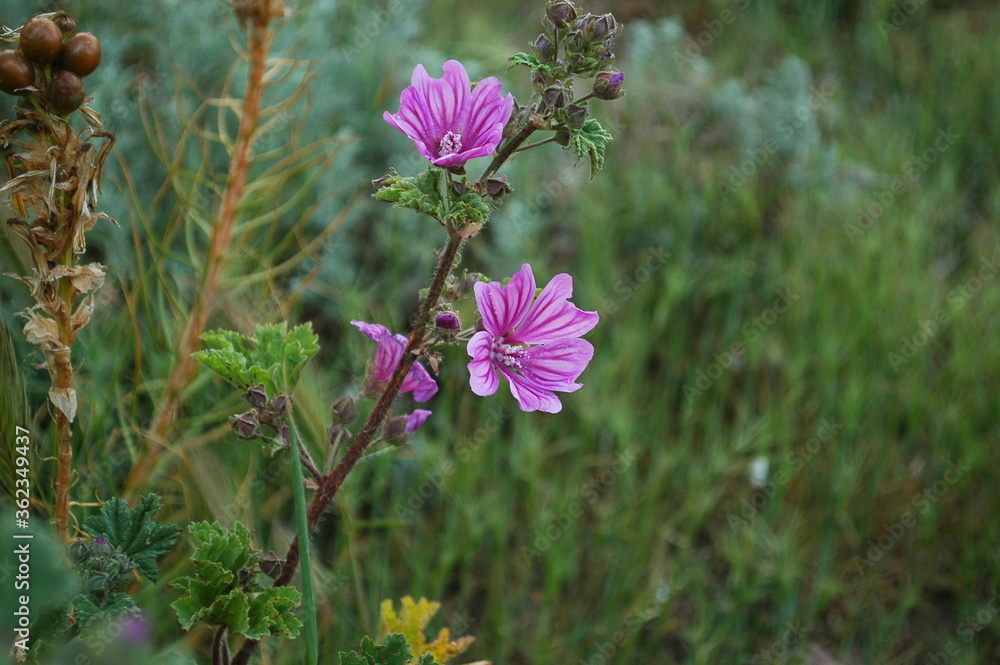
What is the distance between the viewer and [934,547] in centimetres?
264

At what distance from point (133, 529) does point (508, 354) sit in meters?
0.64

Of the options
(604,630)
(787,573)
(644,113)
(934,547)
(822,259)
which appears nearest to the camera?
(604,630)

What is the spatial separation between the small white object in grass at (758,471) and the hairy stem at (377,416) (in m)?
1.71

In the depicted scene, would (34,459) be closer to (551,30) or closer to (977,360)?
(551,30)

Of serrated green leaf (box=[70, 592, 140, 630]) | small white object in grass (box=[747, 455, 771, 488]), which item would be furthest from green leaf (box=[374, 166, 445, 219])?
small white object in grass (box=[747, 455, 771, 488])

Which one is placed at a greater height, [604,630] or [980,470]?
[980,470]

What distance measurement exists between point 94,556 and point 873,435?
8.06 feet

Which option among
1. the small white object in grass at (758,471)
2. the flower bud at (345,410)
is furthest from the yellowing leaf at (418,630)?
the small white object in grass at (758,471)

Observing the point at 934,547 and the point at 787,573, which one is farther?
the point at 934,547

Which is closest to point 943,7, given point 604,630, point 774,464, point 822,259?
point 822,259

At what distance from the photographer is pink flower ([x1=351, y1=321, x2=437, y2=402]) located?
138 cm

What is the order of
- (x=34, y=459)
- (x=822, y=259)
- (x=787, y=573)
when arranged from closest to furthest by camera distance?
1. (x=34, y=459)
2. (x=787, y=573)
3. (x=822, y=259)

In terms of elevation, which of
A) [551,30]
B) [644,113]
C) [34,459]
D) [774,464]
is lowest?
[774,464]

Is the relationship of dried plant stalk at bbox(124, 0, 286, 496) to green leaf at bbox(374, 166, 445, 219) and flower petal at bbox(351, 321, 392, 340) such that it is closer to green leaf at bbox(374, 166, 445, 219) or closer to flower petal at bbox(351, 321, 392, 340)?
flower petal at bbox(351, 321, 392, 340)
